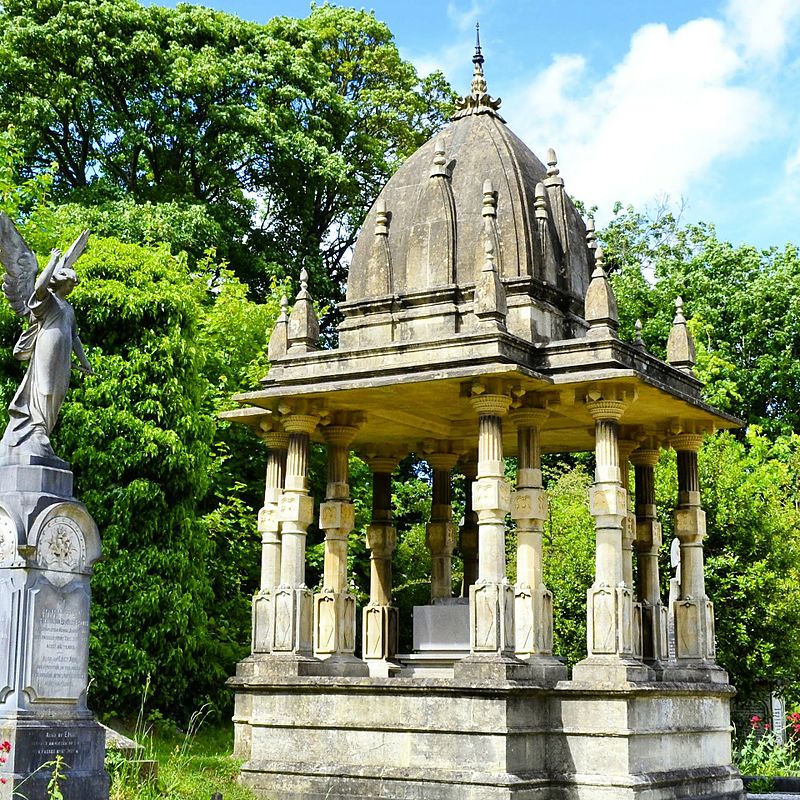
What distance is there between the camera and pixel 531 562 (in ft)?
52.8

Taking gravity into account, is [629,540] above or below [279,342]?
below

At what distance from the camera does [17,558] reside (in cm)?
1230

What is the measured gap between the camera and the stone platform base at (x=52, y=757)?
462 inches

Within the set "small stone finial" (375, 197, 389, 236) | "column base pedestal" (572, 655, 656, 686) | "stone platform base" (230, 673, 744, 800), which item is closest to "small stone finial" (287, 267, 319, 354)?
"small stone finial" (375, 197, 389, 236)

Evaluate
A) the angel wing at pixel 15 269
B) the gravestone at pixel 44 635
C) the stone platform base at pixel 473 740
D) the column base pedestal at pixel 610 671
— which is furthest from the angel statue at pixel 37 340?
the column base pedestal at pixel 610 671

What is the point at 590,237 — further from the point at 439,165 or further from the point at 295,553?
the point at 295,553

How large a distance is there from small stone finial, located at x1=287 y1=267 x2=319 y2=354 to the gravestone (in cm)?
539

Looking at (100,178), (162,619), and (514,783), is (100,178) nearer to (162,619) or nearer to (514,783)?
(162,619)

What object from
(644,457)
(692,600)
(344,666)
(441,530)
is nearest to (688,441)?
(644,457)

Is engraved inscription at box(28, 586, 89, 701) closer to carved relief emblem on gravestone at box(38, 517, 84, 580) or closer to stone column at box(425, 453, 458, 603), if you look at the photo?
carved relief emblem on gravestone at box(38, 517, 84, 580)

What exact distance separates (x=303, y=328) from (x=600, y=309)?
167 inches

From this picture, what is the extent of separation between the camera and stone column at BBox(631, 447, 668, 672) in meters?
18.4

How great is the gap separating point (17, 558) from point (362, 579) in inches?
675

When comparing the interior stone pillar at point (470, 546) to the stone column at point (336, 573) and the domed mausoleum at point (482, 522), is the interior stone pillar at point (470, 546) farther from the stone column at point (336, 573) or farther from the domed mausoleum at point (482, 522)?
the stone column at point (336, 573)
